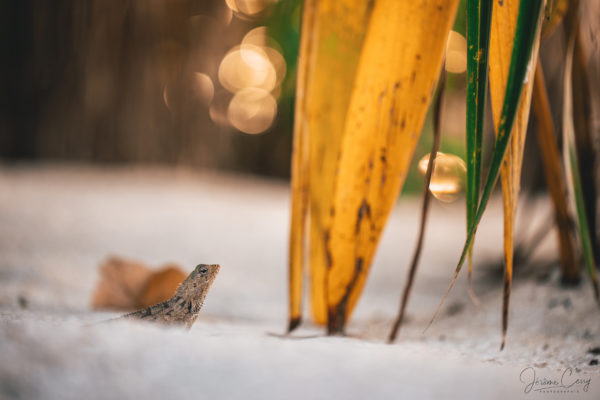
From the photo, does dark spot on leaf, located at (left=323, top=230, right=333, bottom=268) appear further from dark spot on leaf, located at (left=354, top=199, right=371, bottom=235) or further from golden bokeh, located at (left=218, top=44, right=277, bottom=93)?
golden bokeh, located at (left=218, top=44, right=277, bottom=93)

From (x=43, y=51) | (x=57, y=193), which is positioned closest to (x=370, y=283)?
(x=57, y=193)

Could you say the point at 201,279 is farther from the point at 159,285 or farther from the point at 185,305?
the point at 159,285

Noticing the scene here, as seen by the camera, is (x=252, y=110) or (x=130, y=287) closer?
(x=130, y=287)

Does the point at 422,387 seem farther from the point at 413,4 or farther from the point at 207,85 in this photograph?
the point at 207,85

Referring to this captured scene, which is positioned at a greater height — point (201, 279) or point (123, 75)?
point (123, 75)

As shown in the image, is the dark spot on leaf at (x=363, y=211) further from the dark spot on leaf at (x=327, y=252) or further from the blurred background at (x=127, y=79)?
the blurred background at (x=127, y=79)
